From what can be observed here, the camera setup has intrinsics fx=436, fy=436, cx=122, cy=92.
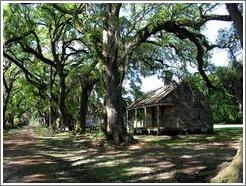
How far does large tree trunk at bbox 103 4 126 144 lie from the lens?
24141 millimetres

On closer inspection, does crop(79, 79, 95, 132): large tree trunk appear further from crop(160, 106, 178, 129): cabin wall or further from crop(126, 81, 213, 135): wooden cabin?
crop(160, 106, 178, 129): cabin wall

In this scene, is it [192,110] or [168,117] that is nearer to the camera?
[192,110]

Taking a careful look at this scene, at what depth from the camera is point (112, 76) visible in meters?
24.6

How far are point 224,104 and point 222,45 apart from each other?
154ft

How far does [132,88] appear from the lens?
52.5m

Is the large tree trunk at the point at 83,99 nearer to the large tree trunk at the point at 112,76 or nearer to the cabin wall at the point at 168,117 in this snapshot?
the cabin wall at the point at 168,117

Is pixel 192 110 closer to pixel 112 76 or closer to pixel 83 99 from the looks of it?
pixel 83 99

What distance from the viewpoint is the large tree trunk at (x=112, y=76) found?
2414 centimetres

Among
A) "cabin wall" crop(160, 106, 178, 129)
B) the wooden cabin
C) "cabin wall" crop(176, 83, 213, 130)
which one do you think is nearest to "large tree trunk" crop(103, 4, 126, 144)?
the wooden cabin

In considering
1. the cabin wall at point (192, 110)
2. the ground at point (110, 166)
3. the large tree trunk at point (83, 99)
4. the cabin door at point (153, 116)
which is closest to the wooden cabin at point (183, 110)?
the cabin wall at point (192, 110)

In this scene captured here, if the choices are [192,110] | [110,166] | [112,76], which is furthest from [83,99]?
[110,166]

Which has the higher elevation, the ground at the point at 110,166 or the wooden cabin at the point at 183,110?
the wooden cabin at the point at 183,110

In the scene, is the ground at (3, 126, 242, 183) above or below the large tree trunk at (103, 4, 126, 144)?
below

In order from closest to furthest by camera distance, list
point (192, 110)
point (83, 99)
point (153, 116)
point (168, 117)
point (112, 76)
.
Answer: point (112, 76)
point (192, 110)
point (168, 117)
point (83, 99)
point (153, 116)
